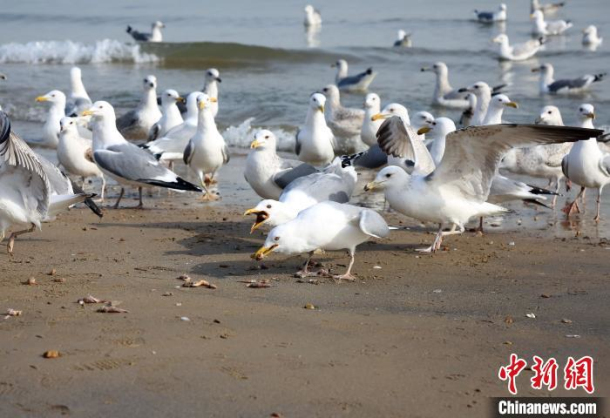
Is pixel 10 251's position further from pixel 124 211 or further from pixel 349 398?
pixel 349 398

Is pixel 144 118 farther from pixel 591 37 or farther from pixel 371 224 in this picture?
pixel 591 37

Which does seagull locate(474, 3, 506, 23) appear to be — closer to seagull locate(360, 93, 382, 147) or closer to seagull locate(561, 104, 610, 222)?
seagull locate(360, 93, 382, 147)

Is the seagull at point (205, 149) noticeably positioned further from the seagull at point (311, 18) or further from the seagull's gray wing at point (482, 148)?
the seagull at point (311, 18)

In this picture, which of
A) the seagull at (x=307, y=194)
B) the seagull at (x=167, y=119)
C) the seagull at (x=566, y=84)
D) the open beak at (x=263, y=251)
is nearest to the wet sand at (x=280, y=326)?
the open beak at (x=263, y=251)

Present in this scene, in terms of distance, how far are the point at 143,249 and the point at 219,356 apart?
2.96 meters

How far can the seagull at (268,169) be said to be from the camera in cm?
902

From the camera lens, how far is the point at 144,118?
14641 mm

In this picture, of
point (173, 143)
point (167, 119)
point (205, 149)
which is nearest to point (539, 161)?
point (205, 149)

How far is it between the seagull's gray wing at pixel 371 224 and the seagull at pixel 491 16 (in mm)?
22095

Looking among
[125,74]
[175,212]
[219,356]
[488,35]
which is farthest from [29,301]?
[488,35]

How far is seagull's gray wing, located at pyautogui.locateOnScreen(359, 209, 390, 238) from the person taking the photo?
273 inches

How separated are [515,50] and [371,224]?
1702cm

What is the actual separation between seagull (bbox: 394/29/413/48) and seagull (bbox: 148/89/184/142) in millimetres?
11788

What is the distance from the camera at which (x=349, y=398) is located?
14.5 ft
